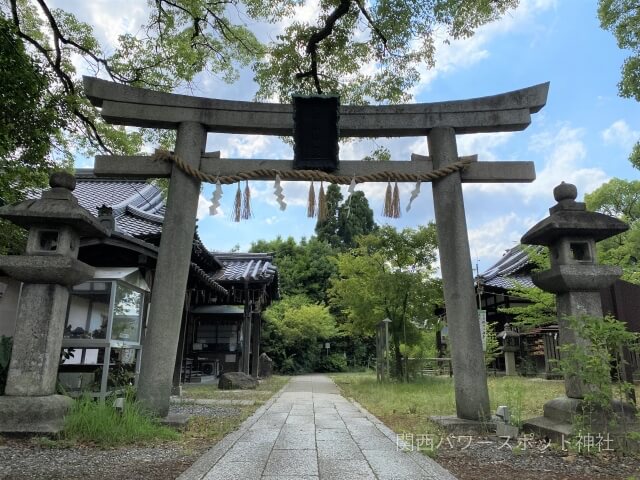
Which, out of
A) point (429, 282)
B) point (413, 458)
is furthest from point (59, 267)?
point (429, 282)

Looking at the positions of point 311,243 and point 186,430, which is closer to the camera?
point 186,430

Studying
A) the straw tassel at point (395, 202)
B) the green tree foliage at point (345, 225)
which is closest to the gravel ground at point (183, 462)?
the straw tassel at point (395, 202)

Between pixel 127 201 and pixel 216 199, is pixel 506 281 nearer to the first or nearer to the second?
pixel 127 201

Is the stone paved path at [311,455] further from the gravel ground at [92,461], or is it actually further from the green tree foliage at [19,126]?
the green tree foliage at [19,126]

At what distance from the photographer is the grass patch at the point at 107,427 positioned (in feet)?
15.1

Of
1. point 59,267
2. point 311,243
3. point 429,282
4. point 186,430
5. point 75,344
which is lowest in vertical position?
point 186,430

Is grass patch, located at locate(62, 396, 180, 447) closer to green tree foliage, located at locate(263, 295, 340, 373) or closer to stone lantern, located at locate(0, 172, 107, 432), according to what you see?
stone lantern, located at locate(0, 172, 107, 432)

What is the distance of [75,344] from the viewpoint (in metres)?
6.43

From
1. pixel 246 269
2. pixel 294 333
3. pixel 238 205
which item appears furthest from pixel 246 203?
pixel 294 333

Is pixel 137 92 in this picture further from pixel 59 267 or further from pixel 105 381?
pixel 105 381

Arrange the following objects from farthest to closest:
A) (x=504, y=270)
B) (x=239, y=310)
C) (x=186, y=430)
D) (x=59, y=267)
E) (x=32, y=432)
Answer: (x=504, y=270)
(x=239, y=310)
(x=186, y=430)
(x=59, y=267)
(x=32, y=432)

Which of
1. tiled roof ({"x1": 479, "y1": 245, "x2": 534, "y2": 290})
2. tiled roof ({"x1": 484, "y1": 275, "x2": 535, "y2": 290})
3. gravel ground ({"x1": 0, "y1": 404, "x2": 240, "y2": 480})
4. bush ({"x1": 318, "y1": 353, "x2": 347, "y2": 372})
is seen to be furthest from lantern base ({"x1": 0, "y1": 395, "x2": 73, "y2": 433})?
bush ({"x1": 318, "y1": 353, "x2": 347, "y2": 372})

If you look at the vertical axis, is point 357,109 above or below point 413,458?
above

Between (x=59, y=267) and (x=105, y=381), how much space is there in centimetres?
230
